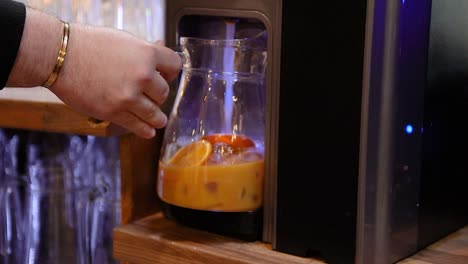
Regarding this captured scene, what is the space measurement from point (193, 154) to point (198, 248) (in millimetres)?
135

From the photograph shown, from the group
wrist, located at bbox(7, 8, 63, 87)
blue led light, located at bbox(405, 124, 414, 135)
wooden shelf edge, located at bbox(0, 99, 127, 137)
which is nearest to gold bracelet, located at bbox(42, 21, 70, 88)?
wrist, located at bbox(7, 8, 63, 87)

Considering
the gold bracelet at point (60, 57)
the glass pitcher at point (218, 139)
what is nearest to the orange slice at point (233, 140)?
the glass pitcher at point (218, 139)

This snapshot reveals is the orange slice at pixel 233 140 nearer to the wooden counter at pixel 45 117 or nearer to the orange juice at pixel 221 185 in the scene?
the orange juice at pixel 221 185

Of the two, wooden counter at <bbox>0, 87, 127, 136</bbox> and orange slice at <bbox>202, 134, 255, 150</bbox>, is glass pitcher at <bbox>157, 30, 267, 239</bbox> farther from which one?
Answer: wooden counter at <bbox>0, 87, 127, 136</bbox>

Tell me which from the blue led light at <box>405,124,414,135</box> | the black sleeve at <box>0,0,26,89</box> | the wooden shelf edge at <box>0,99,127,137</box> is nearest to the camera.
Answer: the black sleeve at <box>0,0,26,89</box>

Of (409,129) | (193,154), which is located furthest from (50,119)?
(409,129)

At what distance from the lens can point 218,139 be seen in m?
1.07

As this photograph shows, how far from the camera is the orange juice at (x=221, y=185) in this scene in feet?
3.41

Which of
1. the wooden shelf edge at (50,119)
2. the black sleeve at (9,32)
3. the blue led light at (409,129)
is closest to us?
the black sleeve at (9,32)

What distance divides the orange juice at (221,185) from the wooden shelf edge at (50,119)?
132mm

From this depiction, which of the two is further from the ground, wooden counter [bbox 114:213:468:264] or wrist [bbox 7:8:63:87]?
wrist [bbox 7:8:63:87]

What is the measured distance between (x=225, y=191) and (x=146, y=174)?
0.66ft

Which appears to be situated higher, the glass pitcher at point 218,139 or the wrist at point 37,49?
the wrist at point 37,49

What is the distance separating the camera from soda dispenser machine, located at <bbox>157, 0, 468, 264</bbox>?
936 millimetres
